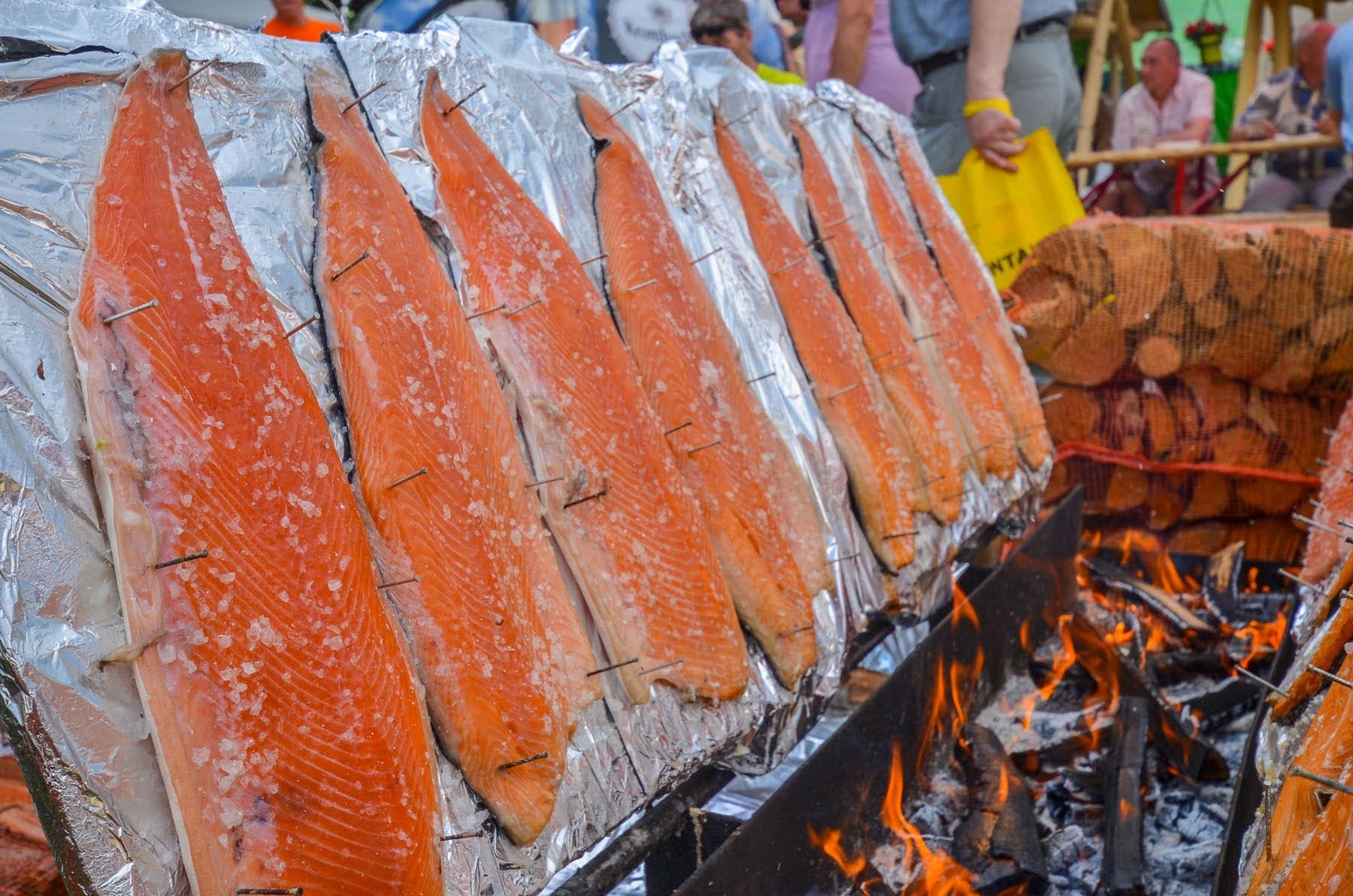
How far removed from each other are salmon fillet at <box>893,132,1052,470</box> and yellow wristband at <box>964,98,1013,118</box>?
69 centimetres

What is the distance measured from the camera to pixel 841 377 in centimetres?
338

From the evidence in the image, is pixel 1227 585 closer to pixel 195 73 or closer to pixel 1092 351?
pixel 1092 351

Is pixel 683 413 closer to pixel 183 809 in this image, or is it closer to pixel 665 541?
pixel 665 541

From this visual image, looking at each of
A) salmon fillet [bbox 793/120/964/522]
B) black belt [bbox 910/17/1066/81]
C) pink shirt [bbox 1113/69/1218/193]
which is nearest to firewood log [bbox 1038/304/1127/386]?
black belt [bbox 910/17/1066/81]

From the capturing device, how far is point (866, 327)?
3758 millimetres

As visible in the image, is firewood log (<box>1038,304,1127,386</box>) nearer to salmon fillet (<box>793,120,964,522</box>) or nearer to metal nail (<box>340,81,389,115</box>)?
salmon fillet (<box>793,120,964,522</box>)

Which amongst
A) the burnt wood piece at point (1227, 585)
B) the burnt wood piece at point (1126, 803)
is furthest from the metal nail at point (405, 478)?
the burnt wood piece at point (1227, 585)

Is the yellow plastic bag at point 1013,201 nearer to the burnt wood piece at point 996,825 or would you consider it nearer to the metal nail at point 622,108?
the metal nail at point 622,108

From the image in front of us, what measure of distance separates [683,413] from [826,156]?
1.85m

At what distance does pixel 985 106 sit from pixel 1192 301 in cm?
146

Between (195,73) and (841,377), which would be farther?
(841,377)

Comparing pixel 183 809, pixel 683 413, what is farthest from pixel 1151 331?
pixel 183 809

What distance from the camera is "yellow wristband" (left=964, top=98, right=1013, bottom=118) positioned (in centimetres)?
512

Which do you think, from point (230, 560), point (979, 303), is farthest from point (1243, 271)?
point (230, 560)
